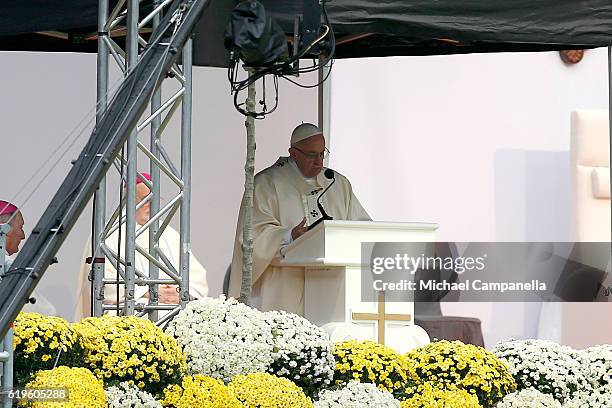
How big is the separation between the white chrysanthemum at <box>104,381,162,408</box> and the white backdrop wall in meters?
6.16

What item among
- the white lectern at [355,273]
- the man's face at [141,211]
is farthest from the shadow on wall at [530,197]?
the white lectern at [355,273]

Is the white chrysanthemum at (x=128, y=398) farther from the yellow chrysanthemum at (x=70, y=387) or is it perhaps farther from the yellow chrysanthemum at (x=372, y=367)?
the yellow chrysanthemum at (x=372, y=367)

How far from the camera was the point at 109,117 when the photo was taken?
4.48m

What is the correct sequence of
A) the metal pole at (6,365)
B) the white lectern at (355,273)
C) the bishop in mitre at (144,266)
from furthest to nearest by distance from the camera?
the bishop in mitre at (144,266)
the white lectern at (355,273)
the metal pole at (6,365)

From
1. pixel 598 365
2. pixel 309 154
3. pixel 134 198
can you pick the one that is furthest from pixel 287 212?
pixel 598 365

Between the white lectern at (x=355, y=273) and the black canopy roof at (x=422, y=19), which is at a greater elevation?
the black canopy roof at (x=422, y=19)

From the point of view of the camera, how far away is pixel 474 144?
39.7 feet

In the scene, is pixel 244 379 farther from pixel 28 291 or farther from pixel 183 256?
pixel 28 291

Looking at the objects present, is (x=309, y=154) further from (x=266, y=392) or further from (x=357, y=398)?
(x=266, y=392)

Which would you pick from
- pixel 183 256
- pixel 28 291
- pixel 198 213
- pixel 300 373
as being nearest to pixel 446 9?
pixel 183 256

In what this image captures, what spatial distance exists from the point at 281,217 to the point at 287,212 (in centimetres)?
6

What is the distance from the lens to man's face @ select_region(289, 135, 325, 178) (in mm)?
9461

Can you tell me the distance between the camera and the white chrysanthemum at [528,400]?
6398 millimetres

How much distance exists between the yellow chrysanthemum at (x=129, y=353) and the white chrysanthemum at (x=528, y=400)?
1.65 meters
